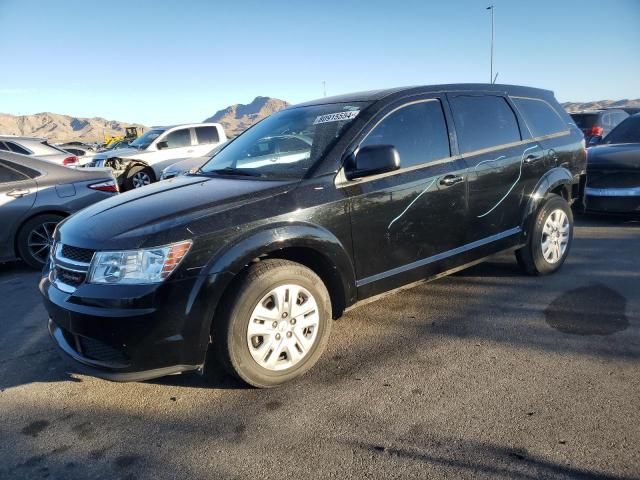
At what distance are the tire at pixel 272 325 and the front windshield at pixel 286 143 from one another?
74 centimetres

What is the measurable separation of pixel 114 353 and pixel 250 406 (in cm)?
82

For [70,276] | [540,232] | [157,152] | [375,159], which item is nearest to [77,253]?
[70,276]

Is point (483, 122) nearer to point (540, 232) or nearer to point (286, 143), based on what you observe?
point (540, 232)

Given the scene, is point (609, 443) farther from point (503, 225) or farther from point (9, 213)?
point (9, 213)

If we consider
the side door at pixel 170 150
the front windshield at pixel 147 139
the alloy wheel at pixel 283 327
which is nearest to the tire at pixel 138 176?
the side door at pixel 170 150

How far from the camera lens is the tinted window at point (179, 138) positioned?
12.8 metres

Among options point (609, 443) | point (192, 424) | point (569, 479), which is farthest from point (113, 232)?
point (609, 443)

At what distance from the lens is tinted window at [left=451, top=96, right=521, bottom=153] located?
397 cm

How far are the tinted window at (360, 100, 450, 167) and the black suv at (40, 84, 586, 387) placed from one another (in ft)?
0.04

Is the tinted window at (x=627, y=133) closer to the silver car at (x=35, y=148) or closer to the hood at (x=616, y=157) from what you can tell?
the hood at (x=616, y=157)

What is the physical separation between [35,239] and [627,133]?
882 centimetres

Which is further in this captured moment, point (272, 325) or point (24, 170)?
point (24, 170)

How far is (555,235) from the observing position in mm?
4738

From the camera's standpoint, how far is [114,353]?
2662 mm
